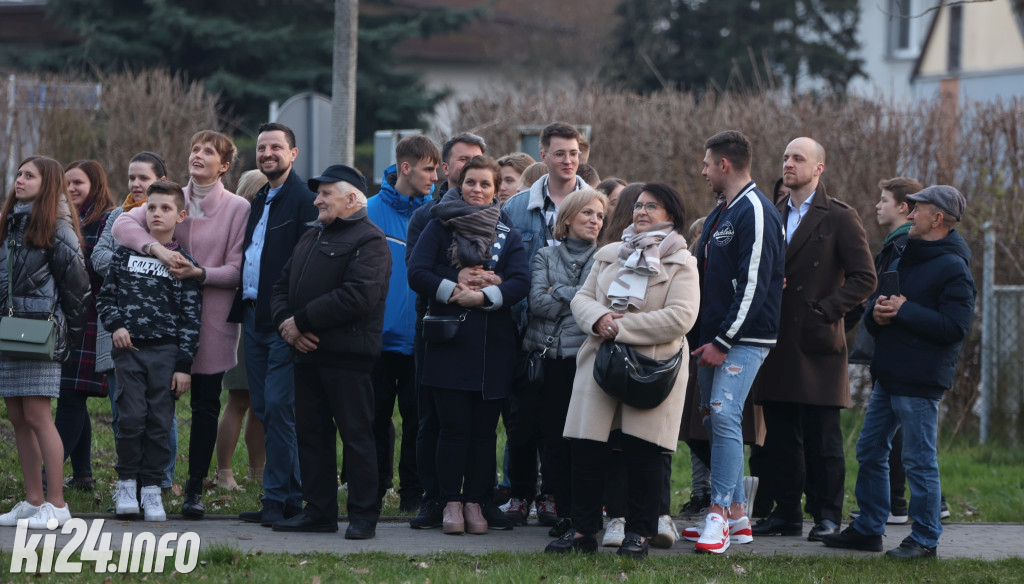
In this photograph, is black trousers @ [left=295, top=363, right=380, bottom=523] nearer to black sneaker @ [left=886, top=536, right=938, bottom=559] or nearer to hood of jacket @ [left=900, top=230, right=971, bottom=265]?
black sneaker @ [left=886, top=536, right=938, bottom=559]

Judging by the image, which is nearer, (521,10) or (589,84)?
(589,84)

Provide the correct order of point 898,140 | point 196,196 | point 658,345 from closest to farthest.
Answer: point 658,345 < point 196,196 < point 898,140

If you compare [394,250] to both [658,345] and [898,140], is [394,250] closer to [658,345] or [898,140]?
[658,345]

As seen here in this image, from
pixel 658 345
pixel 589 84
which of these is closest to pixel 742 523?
pixel 658 345

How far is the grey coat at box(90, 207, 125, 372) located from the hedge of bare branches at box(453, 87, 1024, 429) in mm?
7495

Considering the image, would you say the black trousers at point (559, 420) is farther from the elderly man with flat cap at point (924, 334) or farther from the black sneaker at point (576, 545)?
the elderly man with flat cap at point (924, 334)

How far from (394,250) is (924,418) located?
11.2 feet

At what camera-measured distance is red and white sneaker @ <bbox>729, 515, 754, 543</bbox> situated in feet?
22.9

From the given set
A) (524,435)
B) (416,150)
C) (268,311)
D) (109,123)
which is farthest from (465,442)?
(109,123)

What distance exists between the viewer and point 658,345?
6367mm

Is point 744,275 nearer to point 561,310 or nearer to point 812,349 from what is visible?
point 812,349

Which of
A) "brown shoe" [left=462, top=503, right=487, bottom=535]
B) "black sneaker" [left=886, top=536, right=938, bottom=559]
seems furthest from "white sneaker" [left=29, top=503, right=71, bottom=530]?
"black sneaker" [left=886, top=536, right=938, bottom=559]

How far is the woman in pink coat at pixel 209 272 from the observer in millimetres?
7285

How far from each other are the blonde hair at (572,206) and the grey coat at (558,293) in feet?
0.34
